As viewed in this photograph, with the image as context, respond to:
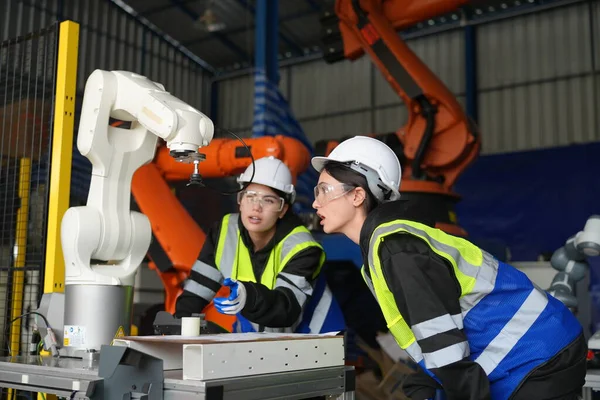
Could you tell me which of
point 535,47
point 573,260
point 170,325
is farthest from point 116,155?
point 535,47

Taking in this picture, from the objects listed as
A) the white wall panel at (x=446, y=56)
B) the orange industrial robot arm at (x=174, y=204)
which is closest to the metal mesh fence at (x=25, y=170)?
the orange industrial robot arm at (x=174, y=204)

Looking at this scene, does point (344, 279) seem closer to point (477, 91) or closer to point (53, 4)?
point (477, 91)

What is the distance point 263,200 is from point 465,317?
1315mm

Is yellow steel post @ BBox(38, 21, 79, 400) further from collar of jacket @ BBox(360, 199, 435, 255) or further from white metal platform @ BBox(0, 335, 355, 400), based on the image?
collar of jacket @ BBox(360, 199, 435, 255)

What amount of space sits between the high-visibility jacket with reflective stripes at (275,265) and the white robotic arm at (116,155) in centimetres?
56

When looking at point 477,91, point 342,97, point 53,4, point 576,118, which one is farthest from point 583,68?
point 53,4

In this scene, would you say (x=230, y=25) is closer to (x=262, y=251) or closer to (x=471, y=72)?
(x=471, y=72)

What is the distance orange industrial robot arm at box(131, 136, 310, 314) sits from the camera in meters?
3.73

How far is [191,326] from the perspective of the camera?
1949 mm

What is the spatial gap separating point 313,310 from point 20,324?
123 cm

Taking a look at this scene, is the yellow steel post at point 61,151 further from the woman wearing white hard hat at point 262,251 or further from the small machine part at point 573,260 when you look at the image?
the small machine part at point 573,260

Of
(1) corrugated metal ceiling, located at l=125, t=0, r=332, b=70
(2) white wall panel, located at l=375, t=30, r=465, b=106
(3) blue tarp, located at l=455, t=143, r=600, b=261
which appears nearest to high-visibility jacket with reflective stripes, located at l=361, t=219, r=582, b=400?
(3) blue tarp, located at l=455, t=143, r=600, b=261

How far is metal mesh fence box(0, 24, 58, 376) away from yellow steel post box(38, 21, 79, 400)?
0.04 meters

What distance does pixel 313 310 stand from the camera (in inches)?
112
